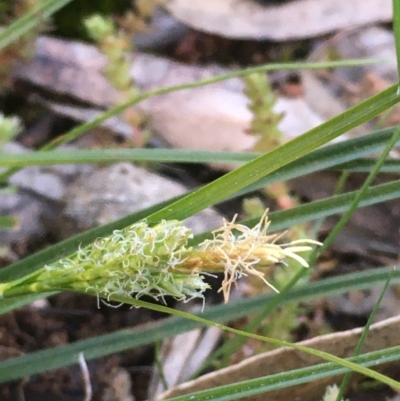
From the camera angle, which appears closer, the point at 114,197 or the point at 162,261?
the point at 162,261

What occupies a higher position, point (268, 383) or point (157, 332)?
point (157, 332)

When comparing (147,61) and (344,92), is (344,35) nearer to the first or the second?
(344,92)

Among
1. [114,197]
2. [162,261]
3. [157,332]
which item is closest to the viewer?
[162,261]

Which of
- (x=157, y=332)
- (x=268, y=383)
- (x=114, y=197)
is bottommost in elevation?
(x=268, y=383)

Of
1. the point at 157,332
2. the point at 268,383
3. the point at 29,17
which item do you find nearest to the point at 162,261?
the point at 268,383

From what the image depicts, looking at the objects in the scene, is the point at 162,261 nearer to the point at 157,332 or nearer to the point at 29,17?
the point at 157,332

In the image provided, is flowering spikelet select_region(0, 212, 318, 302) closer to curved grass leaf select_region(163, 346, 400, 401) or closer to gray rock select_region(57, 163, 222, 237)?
curved grass leaf select_region(163, 346, 400, 401)

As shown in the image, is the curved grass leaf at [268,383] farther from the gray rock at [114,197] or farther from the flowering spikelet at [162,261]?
the gray rock at [114,197]

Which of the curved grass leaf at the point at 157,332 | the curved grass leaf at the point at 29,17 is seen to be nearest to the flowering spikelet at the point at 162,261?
the curved grass leaf at the point at 157,332

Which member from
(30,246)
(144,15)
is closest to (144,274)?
(30,246)

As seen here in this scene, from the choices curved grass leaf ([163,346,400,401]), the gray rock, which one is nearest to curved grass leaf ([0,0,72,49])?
the gray rock
